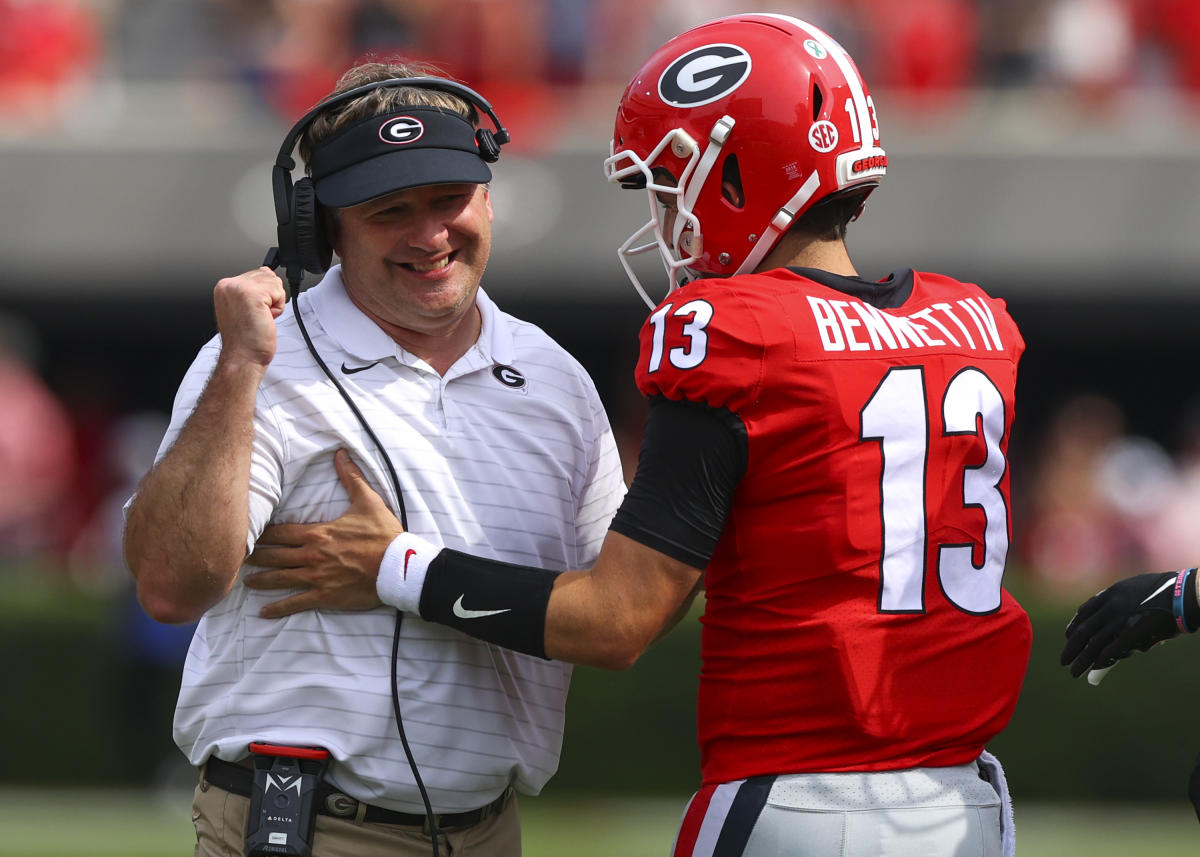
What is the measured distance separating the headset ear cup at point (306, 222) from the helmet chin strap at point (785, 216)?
2.80ft

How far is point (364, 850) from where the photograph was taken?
3170mm

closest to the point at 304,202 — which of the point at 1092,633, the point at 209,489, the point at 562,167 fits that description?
the point at 209,489

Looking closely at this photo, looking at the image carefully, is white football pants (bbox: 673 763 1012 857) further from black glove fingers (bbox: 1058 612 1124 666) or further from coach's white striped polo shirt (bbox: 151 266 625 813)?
coach's white striped polo shirt (bbox: 151 266 625 813)

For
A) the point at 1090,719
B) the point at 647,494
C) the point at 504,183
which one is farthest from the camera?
the point at 504,183

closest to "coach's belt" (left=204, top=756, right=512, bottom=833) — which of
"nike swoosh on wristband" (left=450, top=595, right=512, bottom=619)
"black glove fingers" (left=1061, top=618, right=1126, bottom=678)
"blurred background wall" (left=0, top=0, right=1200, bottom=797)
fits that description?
"nike swoosh on wristband" (left=450, top=595, right=512, bottom=619)

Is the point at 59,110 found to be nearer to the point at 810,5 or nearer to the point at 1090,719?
the point at 810,5

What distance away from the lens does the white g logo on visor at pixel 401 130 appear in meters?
3.25

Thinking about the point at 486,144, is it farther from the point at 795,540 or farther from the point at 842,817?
the point at 842,817

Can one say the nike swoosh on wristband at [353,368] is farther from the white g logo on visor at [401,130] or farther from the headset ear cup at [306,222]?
the white g logo on visor at [401,130]

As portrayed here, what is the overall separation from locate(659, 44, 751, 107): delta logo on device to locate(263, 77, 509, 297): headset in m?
0.37

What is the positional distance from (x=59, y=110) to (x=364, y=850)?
9.85 meters

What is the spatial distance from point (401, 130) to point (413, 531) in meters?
0.76

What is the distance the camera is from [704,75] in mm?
3150

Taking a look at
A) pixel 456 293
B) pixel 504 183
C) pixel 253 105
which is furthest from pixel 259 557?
pixel 253 105
